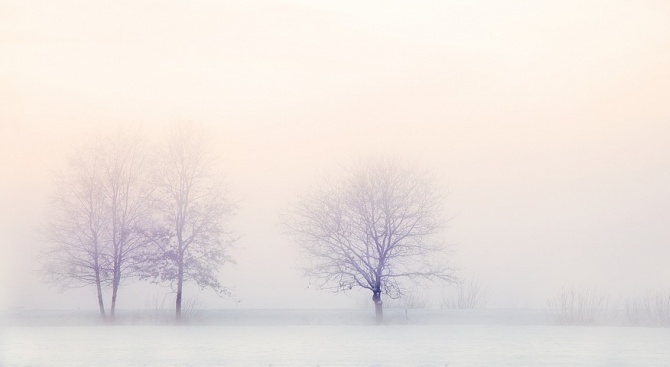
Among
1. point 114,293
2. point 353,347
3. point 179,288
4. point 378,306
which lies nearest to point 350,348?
point 353,347

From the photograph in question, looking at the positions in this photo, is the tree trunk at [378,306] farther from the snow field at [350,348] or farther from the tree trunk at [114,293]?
the tree trunk at [114,293]

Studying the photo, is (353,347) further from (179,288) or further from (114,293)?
(114,293)

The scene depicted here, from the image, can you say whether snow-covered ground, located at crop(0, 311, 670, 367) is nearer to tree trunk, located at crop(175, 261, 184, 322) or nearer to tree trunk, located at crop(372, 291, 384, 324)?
tree trunk, located at crop(372, 291, 384, 324)

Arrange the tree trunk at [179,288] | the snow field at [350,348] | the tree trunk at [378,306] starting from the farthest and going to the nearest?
1. the tree trunk at [179,288]
2. the tree trunk at [378,306]
3. the snow field at [350,348]

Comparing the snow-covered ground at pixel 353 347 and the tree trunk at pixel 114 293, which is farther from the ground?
the tree trunk at pixel 114 293

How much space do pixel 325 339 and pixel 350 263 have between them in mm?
13410

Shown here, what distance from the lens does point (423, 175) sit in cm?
4781

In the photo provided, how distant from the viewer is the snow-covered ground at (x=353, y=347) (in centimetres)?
2388

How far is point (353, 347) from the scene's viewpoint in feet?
95.5

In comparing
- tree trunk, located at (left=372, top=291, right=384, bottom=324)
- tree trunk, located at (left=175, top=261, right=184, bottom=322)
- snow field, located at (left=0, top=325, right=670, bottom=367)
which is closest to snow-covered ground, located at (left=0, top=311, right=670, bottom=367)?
snow field, located at (left=0, top=325, right=670, bottom=367)

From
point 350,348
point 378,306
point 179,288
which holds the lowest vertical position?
point 350,348

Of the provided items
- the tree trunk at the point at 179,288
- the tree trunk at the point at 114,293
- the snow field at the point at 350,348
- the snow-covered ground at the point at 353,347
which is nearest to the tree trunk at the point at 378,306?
the snow-covered ground at the point at 353,347

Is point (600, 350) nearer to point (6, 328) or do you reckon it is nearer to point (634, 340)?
point (634, 340)

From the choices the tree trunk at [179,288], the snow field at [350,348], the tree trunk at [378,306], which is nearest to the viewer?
the snow field at [350,348]
